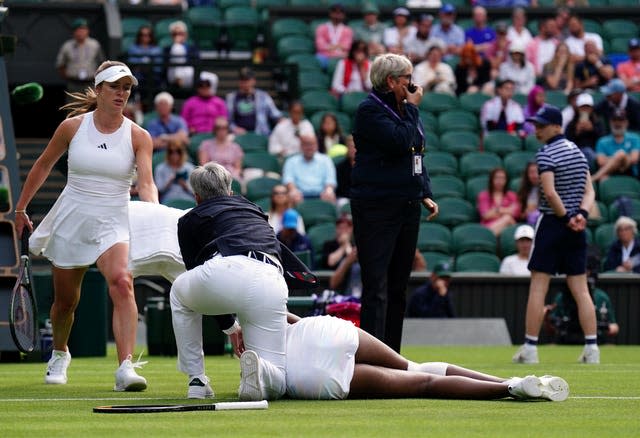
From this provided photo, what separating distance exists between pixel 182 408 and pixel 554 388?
75.7 inches

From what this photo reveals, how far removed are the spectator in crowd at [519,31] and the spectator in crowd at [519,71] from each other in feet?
1.95

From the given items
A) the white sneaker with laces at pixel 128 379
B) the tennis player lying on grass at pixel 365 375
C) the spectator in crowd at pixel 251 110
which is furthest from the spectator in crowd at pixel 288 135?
the tennis player lying on grass at pixel 365 375

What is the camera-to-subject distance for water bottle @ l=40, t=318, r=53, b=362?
13.6 m

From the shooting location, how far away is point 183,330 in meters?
7.71

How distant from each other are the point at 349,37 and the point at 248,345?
48.8ft

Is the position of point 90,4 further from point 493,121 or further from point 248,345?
point 248,345

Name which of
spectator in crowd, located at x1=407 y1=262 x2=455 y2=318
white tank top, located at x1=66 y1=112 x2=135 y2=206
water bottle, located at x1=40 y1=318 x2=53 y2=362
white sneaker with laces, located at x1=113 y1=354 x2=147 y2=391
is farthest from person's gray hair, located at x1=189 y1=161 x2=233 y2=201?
spectator in crowd, located at x1=407 y1=262 x2=455 y2=318

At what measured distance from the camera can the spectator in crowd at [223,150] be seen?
60.6 feet

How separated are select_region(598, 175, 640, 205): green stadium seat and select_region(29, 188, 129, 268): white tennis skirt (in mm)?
11245

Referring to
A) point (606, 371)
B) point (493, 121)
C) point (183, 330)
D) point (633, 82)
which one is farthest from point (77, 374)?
point (633, 82)

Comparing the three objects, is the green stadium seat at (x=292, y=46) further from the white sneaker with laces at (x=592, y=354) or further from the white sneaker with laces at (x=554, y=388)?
the white sneaker with laces at (x=554, y=388)

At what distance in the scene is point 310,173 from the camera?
18625mm

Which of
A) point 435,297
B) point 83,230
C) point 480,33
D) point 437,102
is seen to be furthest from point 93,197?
point 480,33

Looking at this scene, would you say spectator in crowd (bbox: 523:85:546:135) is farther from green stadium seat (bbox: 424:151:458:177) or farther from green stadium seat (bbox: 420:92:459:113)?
green stadium seat (bbox: 424:151:458:177)
